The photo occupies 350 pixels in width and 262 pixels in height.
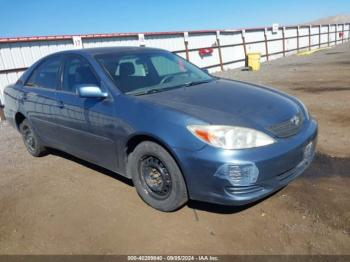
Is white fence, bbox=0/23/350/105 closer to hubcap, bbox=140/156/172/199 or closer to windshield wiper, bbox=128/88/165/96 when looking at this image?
windshield wiper, bbox=128/88/165/96

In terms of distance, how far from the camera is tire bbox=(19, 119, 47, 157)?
5430 mm

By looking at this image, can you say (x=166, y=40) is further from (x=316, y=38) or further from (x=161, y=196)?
(x=316, y=38)

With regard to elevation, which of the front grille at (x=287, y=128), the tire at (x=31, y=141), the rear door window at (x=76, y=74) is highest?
the rear door window at (x=76, y=74)

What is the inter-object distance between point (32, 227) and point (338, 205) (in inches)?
121

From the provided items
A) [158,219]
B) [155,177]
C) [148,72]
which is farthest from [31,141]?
[158,219]

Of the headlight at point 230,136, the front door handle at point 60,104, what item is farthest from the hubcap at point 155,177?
the front door handle at point 60,104

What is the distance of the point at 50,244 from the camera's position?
325 centimetres

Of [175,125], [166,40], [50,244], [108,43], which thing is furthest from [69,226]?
[166,40]

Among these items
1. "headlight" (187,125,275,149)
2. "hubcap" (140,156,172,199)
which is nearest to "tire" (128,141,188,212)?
"hubcap" (140,156,172,199)

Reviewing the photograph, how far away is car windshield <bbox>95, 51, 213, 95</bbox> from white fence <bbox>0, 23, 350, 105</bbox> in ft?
23.8

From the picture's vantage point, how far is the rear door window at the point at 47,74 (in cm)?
475

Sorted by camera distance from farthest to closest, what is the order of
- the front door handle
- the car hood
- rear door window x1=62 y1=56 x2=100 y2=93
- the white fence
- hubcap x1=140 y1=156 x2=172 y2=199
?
the white fence < the front door handle < rear door window x1=62 y1=56 x2=100 y2=93 < hubcap x1=140 y1=156 x2=172 y2=199 < the car hood

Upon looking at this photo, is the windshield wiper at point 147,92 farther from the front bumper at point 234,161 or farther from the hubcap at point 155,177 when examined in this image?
the front bumper at point 234,161

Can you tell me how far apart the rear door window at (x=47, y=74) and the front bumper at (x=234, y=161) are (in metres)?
2.48
